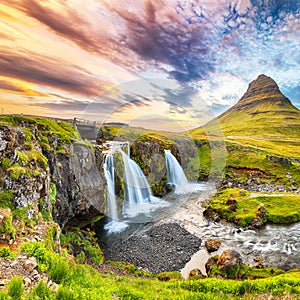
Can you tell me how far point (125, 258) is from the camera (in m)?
19.3

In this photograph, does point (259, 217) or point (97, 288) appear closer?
point (97, 288)

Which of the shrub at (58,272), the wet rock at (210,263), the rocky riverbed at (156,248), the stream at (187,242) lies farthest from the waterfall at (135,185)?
the shrub at (58,272)

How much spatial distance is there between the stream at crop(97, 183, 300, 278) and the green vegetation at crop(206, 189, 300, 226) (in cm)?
136

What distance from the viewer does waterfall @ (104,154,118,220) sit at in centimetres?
2847

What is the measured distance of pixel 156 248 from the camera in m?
21.1

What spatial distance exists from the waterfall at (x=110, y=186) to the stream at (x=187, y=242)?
126 inches

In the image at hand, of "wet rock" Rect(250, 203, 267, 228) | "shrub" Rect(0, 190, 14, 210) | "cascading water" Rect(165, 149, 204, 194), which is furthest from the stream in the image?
"cascading water" Rect(165, 149, 204, 194)

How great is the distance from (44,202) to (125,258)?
9508 millimetres

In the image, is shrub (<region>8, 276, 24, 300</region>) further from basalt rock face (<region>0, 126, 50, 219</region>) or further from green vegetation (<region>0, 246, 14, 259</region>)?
basalt rock face (<region>0, 126, 50, 219</region>)

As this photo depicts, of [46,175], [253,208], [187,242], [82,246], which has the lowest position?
[187,242]

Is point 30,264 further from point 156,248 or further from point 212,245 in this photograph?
point 212,245

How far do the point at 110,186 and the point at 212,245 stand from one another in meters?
15.7

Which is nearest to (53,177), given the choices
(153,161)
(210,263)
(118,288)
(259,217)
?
(118,288)

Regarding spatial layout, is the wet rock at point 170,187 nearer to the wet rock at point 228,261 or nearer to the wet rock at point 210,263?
the wet rock at point 210,263
